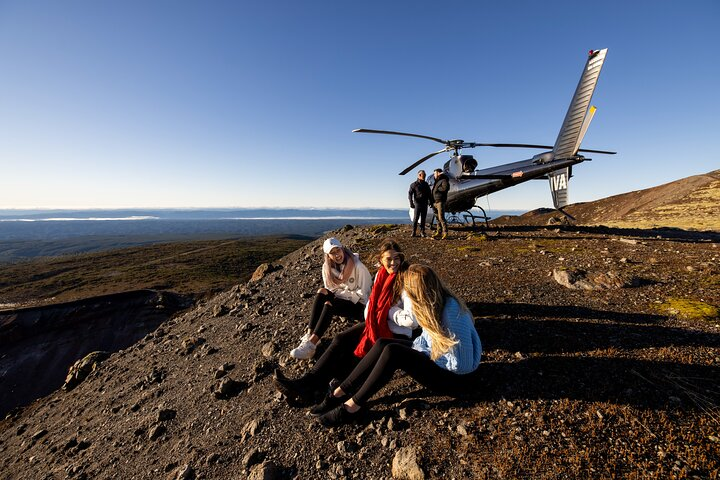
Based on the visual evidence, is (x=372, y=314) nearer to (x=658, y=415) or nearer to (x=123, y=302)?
(x=658, y=415)

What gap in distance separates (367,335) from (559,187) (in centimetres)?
1422

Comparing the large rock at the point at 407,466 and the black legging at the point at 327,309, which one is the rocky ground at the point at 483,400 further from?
the black legging at the point at 327,309

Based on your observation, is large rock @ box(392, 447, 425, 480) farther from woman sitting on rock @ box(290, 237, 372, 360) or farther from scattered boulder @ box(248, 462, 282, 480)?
woman sitting on rock @ box(290, 237, 372, 360)

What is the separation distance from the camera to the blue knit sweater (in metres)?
3.54

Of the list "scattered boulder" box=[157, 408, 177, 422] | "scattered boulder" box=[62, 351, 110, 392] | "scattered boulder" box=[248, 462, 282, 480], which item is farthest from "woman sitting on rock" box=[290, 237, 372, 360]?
"scattered boulder" box=[62, 351, 110, 392]

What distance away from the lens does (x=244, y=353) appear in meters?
6.72

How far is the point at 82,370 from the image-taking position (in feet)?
33.7

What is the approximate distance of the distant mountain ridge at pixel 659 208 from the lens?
67.5 feet

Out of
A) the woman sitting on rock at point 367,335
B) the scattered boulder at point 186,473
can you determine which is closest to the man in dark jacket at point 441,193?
Result: the woman sitting on rock at point 367,335

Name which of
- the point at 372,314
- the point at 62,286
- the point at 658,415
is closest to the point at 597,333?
the point at 658,415

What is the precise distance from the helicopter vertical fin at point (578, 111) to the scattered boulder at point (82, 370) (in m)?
19.5

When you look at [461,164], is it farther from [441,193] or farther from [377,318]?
[377,318]

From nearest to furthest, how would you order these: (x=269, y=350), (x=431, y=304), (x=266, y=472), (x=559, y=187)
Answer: (x=266, y=472) → (x=431, y=304) → (x=269, y=350) → (x=559, y=187)

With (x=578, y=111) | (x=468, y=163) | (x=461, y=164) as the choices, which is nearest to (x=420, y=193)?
(x=461, y=164)
